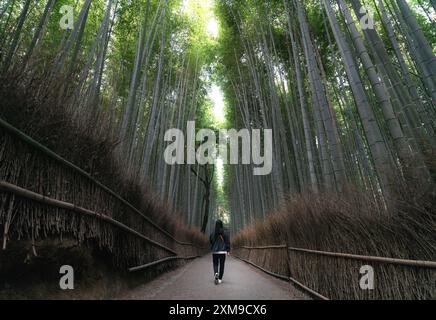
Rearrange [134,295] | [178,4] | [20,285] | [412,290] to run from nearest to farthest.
Result: 1. [412,290]
2. [20,285]
3. [134,295]
4. [178,4]

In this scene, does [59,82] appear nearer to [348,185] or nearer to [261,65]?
[348,185]

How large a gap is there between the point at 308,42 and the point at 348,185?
2.83 meters

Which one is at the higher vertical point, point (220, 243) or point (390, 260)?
point (220, 243)

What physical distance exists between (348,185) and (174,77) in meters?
8.66

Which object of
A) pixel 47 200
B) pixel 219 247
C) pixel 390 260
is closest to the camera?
pixel 390 260

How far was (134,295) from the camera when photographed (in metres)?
2.73

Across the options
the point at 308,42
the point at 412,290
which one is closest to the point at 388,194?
the point at 412,290

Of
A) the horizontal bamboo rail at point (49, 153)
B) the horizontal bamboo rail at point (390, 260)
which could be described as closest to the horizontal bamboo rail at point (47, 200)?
the horizontal bamboo rail at point (49, 153)

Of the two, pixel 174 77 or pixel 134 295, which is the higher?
pixel 174 77

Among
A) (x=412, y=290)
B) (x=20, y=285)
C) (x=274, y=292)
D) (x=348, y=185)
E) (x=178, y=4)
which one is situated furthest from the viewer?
(x=178, y=4)

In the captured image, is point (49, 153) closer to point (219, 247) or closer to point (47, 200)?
point (47, 200)

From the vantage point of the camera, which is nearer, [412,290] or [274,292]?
[412,290]

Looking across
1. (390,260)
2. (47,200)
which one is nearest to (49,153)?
(47,200)
